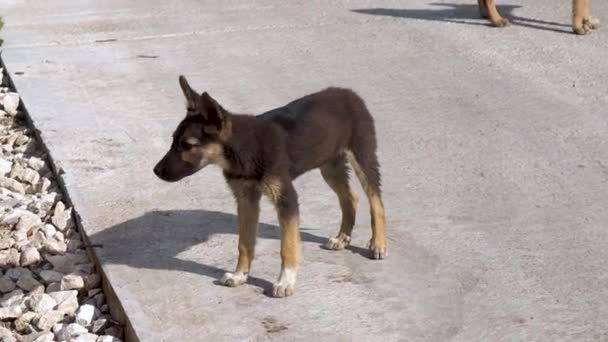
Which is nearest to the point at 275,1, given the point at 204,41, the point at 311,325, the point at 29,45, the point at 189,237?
the point at 204,41

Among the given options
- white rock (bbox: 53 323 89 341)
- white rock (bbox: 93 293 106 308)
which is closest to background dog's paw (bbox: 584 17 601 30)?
white rock (bbox: 93 293 106 308)

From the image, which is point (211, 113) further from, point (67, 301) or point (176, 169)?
point (67, 301)

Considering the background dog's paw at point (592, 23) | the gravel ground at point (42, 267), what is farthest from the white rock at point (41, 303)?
the background dog's paw at point (592, 23)

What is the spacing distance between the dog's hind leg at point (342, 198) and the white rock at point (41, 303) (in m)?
1.48

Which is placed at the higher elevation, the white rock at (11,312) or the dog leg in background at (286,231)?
the dog leg in background at (286,231)

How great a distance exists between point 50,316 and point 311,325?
1474 millimetres

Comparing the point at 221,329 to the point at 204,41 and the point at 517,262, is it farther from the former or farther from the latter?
the point at 204,41

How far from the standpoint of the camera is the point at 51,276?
6684 mm

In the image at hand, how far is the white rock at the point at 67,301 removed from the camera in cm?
631

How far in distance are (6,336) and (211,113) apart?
1.64 meters

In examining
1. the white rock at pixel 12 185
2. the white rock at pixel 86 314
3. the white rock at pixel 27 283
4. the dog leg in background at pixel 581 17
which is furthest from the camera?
the dog leg in background at pixel 581 17

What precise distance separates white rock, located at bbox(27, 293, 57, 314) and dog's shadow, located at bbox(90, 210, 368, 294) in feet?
1.16

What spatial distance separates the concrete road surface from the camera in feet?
19.0

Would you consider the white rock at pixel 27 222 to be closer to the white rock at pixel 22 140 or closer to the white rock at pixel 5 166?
the white rock at pixel 5 166
